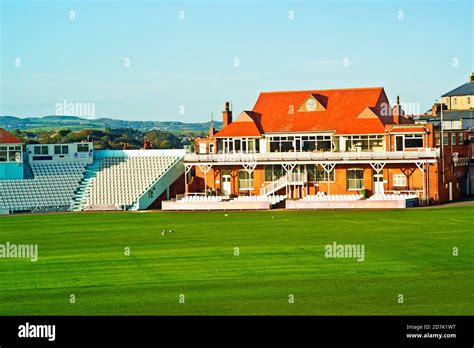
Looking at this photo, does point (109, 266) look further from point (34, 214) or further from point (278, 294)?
point (34, 214)

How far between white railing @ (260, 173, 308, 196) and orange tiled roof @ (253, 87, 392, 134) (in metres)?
3.37

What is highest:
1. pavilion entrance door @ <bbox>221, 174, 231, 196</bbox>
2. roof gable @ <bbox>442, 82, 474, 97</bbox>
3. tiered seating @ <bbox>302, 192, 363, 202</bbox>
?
roof gable @ <bbox>442, 82, 474, 97</bbox>

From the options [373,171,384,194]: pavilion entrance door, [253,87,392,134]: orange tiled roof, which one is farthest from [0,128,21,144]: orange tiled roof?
[373,171,384,194]: pavilion entrance door

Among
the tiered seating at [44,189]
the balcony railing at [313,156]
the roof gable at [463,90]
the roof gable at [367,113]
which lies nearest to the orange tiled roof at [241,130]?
the balcony railing at [313,156]

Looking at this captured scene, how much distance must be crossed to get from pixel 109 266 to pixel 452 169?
34182 millimetres

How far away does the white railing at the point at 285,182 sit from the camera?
207ft

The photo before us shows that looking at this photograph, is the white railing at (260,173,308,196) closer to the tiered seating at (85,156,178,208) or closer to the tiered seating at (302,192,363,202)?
the tiered seating at (302,192,363,202)

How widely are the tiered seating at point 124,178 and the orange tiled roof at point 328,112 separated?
25.2ft

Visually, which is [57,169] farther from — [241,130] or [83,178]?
[241,130]

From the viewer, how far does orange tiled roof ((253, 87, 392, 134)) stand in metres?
63.6

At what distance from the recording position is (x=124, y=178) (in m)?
66.1

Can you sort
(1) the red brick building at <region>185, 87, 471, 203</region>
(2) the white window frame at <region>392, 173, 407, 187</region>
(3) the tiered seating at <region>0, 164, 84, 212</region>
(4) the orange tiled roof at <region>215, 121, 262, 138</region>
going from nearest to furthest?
(1) the red brick building at <region>185, 87, 471, 203</region> → (2) the white window frame at <region>392, 173, 407, 187</region> → (3) the tiered seating at <region>0, 164, 84, 212</region> → (4) the orange tiled roof at <region>215, 121, 262, 138</region>

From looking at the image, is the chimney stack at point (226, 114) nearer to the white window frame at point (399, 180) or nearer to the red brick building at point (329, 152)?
the red brick building at point (329, 152)

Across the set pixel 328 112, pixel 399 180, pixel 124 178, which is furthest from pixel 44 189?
pixel 399 180
